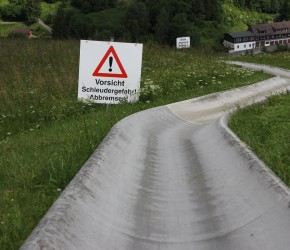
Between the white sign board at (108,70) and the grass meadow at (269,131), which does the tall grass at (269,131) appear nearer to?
the grass meadow at (269,131)

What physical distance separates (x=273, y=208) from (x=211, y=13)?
451 feet

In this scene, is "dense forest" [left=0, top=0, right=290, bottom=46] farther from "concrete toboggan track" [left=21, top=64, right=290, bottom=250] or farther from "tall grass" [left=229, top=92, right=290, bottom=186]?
"concrete toboggan track" [left=21, top=64, right=290, bottom=250]

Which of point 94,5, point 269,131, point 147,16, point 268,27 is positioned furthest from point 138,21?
point 269,131

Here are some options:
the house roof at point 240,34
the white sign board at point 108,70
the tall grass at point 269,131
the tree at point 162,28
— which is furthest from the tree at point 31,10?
the tall grass at point 269,131

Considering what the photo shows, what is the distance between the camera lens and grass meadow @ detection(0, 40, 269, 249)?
4.11 metres

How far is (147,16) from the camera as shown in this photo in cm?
10931

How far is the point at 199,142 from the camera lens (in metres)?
6.74

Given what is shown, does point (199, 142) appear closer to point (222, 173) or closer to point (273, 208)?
point (222, 173)

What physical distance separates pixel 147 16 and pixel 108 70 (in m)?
104

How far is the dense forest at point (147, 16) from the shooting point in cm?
9625

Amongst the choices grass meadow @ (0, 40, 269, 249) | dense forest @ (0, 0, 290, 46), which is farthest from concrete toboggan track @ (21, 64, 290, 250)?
dense forest @ (0, 0, 290, 46)

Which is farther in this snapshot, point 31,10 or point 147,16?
point 31,10

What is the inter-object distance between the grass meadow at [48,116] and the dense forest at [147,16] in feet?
228

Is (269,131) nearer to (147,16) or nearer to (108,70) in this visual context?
(108,70)
